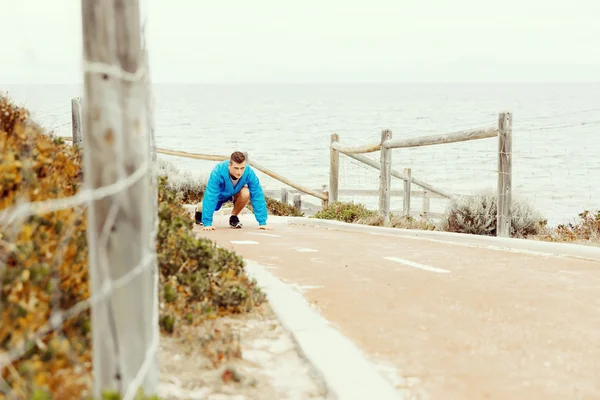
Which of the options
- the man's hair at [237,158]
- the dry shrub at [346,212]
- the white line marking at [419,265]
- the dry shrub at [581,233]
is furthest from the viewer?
the dry shrub at [346,212]

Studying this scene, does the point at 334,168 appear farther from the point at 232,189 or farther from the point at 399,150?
the point at 399,150

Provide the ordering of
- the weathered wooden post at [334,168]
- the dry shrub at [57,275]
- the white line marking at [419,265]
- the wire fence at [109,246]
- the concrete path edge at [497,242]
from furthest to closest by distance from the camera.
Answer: the weathered wooden post at [334,168]
the concrete path edge at [497,242]
the white line marking at [419,265]
the dry shrub at [57,275]
the wire fence at [109,246]

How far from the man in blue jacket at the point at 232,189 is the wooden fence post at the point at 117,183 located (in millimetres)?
9080

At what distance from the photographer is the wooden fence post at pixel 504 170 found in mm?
10352

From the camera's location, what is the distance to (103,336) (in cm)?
247

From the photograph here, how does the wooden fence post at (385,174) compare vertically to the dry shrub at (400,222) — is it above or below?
above

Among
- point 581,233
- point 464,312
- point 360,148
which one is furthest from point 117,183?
point 360,148

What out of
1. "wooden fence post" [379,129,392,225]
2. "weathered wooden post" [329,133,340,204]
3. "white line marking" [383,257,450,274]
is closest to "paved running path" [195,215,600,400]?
"white line marking" [383,257,450,274]

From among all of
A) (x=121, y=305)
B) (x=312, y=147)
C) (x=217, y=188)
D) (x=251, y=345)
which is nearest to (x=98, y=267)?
(x=121, y=305)

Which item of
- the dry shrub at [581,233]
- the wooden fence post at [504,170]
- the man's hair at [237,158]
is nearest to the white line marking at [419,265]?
the wooden fence post at [504,170]

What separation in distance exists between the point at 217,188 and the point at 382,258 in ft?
14.1

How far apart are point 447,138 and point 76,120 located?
256 inches

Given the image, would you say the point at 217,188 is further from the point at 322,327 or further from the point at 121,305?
the point at 121,305

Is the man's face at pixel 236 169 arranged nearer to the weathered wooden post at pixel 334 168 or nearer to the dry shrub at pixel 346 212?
the dry shrub at pixel 346 212
